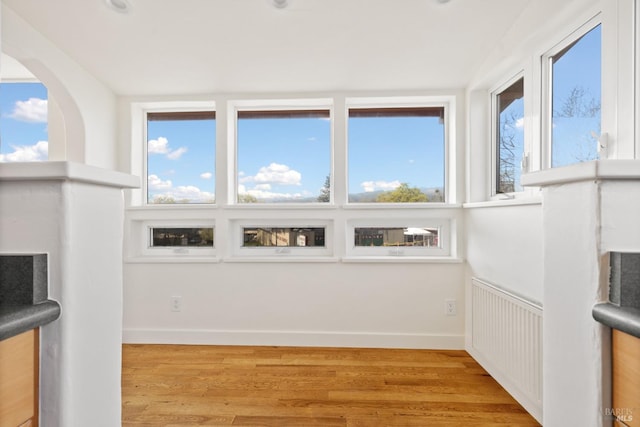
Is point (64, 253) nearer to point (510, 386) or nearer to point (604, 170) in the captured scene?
point (604, 170)

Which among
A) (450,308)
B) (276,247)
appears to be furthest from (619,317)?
(276,247)

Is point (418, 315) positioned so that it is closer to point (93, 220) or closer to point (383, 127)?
point (383, 127)

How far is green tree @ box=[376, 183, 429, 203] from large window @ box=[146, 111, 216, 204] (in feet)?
5.07

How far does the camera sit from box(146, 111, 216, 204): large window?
9.28 feet

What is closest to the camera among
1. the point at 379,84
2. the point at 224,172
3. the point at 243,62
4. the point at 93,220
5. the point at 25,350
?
the point at 25,350

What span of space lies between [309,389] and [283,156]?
182cm

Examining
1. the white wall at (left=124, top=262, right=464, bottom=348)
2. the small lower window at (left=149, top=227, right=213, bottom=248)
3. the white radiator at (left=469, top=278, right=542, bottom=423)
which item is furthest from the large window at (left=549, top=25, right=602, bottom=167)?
the small lower window at (left=149, top=227, right=213, bottom=248)

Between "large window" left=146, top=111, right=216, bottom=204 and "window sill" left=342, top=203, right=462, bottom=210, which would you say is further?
"large window" left=146, top=111, right=216, bottom=204

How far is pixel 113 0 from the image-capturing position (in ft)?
5.44

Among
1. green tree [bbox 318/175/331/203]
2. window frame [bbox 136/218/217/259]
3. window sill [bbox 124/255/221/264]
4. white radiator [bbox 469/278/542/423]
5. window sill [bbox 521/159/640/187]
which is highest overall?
green tree [bbox 318/175/331/203]

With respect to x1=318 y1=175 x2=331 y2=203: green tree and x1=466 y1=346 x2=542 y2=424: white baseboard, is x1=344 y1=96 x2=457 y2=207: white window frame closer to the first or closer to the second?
x1=318 y1=175 x2=331 y2=203: green tree

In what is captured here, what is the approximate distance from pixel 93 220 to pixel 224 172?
2002 millimetres

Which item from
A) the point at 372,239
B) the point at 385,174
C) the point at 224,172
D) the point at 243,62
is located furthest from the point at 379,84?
the point at 224,172

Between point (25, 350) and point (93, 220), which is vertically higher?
point (93, 220)
